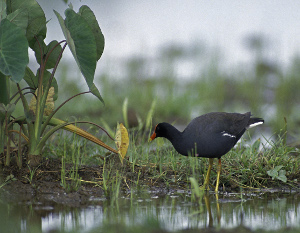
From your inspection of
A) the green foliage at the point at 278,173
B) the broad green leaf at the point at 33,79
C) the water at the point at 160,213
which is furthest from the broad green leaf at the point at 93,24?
the green foliage at the point at 278,173

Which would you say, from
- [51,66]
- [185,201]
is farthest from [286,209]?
[51,66]

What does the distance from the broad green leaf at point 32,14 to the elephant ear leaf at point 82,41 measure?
0.47m

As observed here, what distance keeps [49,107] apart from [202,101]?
4394mm

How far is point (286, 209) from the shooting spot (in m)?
3.88

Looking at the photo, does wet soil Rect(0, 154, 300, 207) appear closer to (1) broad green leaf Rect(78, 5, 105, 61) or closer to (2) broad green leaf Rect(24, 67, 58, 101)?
(2) broad green leaf Rect(24, 67, 58, 101)

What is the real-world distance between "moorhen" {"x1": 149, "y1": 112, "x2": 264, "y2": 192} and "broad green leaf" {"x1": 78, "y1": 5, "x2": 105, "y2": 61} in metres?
0.98

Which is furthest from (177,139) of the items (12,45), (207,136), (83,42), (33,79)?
(12,45)

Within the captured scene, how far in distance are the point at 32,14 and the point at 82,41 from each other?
62 cm

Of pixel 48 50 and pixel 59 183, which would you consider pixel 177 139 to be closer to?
pixel 59 183

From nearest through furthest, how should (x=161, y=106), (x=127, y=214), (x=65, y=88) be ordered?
(x=127, y=214)
(x=161, y=106)
(x=65, y=88)

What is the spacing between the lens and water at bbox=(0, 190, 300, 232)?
3330 millimetres

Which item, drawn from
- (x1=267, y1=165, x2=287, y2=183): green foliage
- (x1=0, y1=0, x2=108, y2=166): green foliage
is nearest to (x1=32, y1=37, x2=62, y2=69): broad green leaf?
(x1=0, y1=0, x2=108, y2=166): green foliage

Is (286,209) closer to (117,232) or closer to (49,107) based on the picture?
(117,232)

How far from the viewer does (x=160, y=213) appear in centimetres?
369
